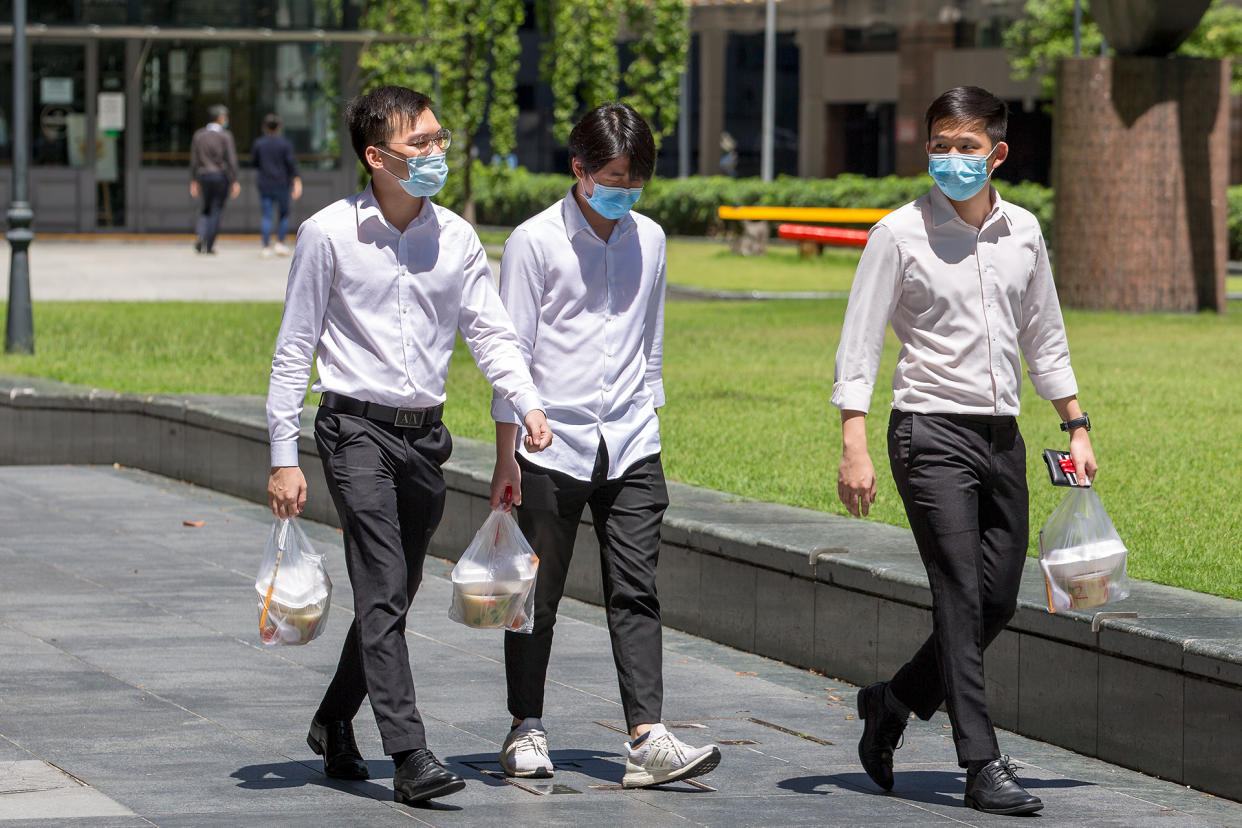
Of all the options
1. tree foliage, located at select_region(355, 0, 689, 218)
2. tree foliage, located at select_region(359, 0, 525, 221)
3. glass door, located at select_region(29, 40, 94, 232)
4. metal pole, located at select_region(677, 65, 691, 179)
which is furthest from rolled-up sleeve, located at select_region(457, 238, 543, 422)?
metal pole, located at select_region(677, 65, 691, 179)

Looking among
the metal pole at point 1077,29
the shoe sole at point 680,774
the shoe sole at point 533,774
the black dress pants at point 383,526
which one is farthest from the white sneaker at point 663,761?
the metal pole at point 1077,29

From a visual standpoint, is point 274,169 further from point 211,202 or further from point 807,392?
point 807,392

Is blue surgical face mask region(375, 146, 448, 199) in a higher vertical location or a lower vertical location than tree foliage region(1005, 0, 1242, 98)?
lower

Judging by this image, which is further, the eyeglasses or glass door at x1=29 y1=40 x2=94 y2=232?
glass door at x1=29 y1=40 x2=94 y2=232

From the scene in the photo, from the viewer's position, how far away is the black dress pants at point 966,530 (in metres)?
5.06

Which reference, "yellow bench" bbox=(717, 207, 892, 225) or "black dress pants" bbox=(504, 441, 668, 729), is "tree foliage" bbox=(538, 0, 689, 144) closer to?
"yellow bench" bbox=(717, 207, 892, 225)

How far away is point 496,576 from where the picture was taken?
5.27 metres

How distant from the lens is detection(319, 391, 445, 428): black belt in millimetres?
5137

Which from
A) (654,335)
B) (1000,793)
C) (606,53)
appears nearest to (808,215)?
(606,53)

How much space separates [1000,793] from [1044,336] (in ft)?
3.72

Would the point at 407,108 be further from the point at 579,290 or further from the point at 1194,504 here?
the point at 1194,504

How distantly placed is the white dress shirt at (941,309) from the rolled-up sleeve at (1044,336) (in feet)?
0.21

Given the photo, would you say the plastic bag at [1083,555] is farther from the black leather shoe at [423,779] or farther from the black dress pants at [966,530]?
the black leather shoe at [423,779]

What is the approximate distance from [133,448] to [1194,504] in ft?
20.7
